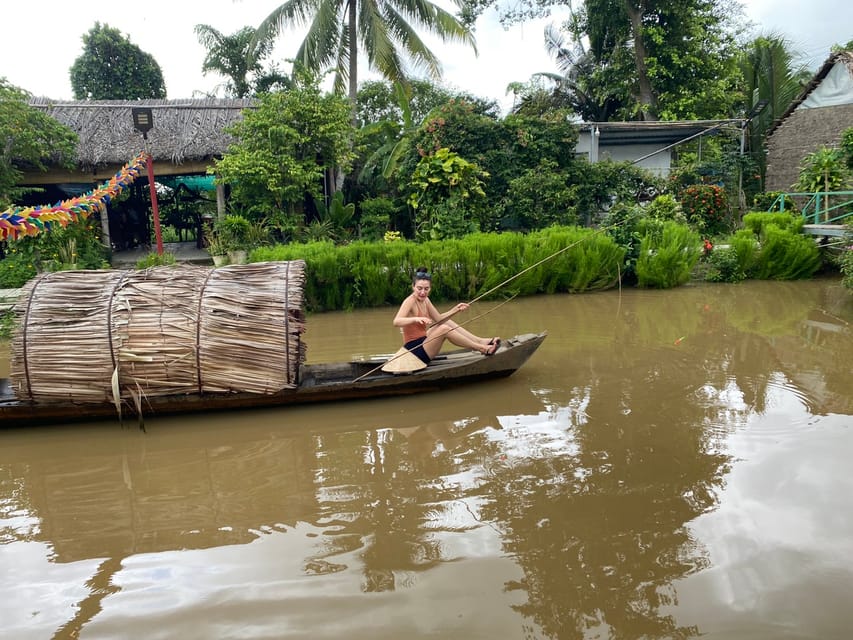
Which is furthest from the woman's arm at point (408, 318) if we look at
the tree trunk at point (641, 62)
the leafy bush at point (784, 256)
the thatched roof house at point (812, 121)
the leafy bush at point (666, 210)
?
the tree trunk at point (641, 62)

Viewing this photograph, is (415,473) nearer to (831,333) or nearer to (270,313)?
(270,313)

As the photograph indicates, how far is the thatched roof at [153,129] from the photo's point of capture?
12.2 metres

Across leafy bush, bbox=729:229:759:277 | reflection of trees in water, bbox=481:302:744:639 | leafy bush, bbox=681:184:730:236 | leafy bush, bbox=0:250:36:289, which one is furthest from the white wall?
leafy bush, bbox=0:250:36:289

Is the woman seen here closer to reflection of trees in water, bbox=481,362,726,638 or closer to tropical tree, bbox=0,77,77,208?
reflection of trees in water, bbox=481,362,726,638

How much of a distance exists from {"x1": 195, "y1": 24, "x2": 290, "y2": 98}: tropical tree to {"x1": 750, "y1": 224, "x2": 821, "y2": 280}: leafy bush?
44.1ft

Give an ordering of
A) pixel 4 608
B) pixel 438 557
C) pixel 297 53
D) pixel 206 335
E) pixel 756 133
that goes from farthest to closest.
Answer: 1. pixel 756 133
2. pixel 297 53
3. pixel 206 335
4. pixel 438 557
5. pixel 4 608

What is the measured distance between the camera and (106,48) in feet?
60.7

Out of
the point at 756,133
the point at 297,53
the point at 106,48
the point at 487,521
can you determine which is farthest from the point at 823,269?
the point at 106,48

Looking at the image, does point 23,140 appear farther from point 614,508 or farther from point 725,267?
point 725,267

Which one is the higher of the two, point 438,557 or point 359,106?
point 359,106

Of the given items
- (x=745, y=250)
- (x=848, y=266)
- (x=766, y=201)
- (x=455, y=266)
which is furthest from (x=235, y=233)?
(x=766, y=201)

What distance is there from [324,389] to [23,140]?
9134mm

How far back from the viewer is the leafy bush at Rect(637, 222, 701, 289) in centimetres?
988

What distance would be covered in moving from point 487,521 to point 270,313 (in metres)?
2.43
